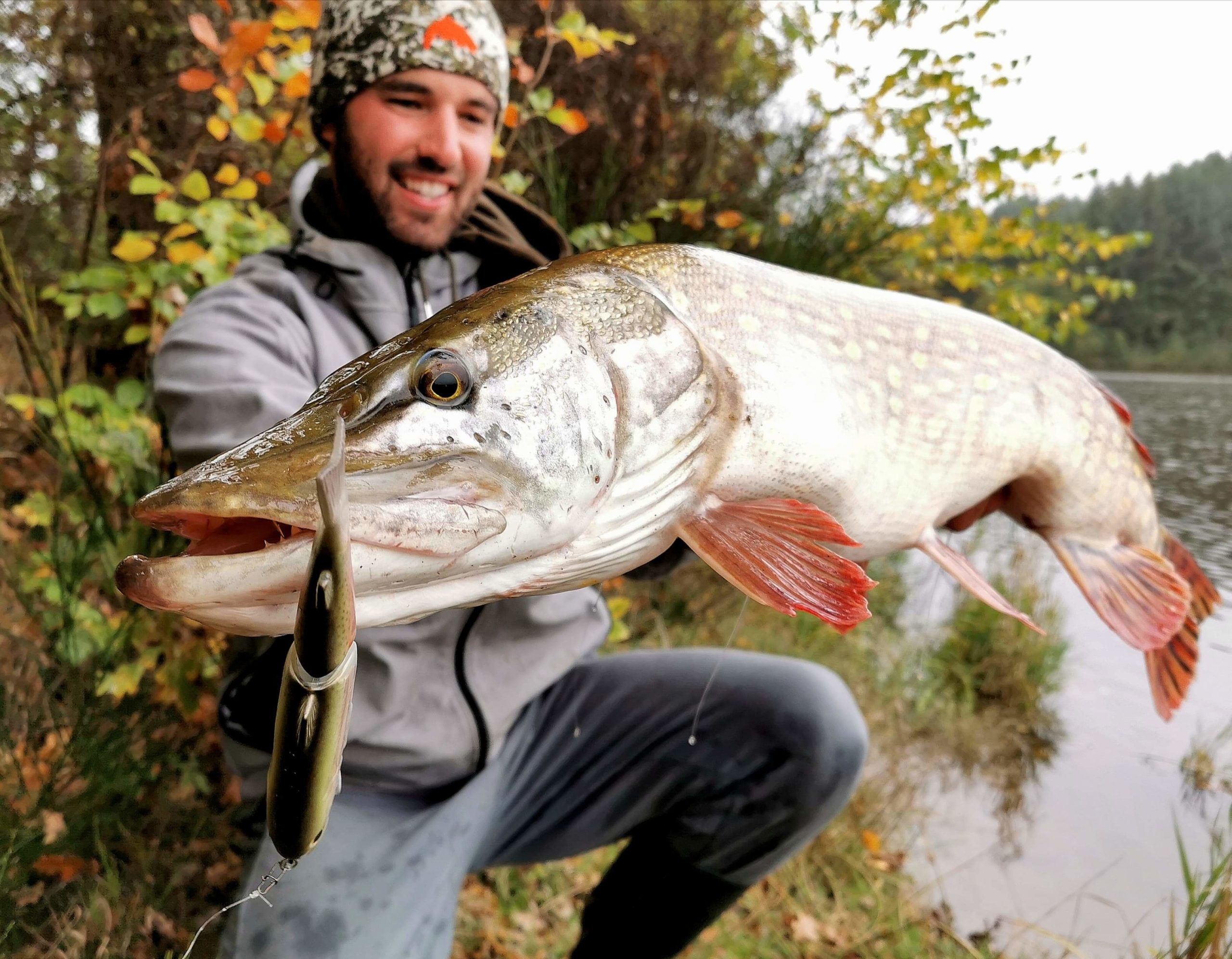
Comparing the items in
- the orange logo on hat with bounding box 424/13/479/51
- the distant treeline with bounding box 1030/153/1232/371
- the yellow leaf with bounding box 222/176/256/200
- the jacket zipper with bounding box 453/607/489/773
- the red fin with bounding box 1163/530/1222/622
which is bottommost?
the distant treeline with bounding box 1030/153/1232/371

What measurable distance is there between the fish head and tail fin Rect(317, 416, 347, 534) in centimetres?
19

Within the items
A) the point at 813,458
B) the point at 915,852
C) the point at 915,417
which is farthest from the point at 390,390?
the point at 915,852

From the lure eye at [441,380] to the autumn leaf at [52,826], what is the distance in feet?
4.88

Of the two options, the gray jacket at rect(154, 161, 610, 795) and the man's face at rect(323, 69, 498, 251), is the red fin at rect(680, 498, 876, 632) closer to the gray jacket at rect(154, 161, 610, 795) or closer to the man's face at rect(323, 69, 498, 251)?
the gray jacket at rect(154, 161, 610, 795)

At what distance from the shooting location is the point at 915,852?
2.96 metres

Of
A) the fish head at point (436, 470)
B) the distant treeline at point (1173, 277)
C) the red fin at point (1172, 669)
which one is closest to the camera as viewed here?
the fish head at point (436, 470)

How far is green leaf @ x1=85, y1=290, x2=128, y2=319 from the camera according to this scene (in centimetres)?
207

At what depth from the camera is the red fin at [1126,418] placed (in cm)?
159

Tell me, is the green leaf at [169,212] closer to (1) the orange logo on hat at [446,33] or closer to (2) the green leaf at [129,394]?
(2) the green leaf at [129,394]

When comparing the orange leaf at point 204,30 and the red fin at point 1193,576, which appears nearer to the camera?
the red fin at point 1193,576

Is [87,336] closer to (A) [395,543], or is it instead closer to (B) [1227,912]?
(A) [395,543]

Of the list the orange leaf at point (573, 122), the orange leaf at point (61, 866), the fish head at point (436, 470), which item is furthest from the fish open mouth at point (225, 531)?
the orange leaf at point (573, 122)

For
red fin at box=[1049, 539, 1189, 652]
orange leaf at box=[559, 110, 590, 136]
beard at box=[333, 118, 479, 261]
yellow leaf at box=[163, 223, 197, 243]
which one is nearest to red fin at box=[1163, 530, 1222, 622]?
red fin at box=[1049, 539, 1189, 652]

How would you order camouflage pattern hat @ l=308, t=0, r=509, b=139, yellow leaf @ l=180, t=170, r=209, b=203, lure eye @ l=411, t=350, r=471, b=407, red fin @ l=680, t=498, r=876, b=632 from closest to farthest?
1. lure eye @ l=411, t=350, r=471, b=407
2. red fin @ l=680, t=498, r=876, b=632
3. camouflage pattern hat @ l=308, t=0, r=509, b=139
4. yellow leaf @ l=180, t=170, r=209, b=203
